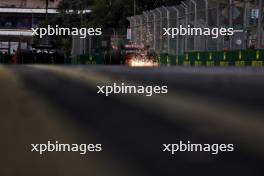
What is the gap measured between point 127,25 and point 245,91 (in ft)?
251

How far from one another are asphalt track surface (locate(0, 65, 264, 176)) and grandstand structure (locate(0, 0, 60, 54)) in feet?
423

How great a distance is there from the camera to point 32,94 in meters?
17.9

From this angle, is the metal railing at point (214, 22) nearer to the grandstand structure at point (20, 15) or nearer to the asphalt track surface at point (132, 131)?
the asphalt track surface at point (132, 131)

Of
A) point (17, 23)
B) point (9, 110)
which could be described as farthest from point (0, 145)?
point (17, 23)

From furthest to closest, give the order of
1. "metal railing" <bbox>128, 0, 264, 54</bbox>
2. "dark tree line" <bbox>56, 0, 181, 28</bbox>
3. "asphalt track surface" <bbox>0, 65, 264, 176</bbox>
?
"dark tree line" <bbox>56, 0, 181, 28</bbox>, "metal railing" <bbox>128, 0, 264, 54</bbox>, "asphalt track surface" <bbox>0, 65, 264, 176</bbox>

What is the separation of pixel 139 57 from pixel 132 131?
151 feet

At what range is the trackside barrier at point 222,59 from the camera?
3622 cm

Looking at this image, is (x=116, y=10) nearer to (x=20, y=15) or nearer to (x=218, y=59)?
(x=20, y=15)

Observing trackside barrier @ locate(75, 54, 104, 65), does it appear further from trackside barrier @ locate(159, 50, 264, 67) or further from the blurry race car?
trackside barrier @ locate(159, 50, 264, 67)

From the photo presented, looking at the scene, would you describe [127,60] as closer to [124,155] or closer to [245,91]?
[245,91]

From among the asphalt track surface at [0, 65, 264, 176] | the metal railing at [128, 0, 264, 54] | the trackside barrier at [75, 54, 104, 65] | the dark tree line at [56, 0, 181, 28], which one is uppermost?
the dark tree line at [56, 0, 181, 28]

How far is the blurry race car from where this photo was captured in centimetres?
5453

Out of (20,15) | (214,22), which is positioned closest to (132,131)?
(214,22)

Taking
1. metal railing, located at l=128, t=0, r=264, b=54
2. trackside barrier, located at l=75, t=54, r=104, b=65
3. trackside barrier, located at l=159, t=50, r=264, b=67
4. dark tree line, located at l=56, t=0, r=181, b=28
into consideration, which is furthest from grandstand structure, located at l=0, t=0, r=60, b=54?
trackside barrier, located at l=159, t=50, r=264, b=67
